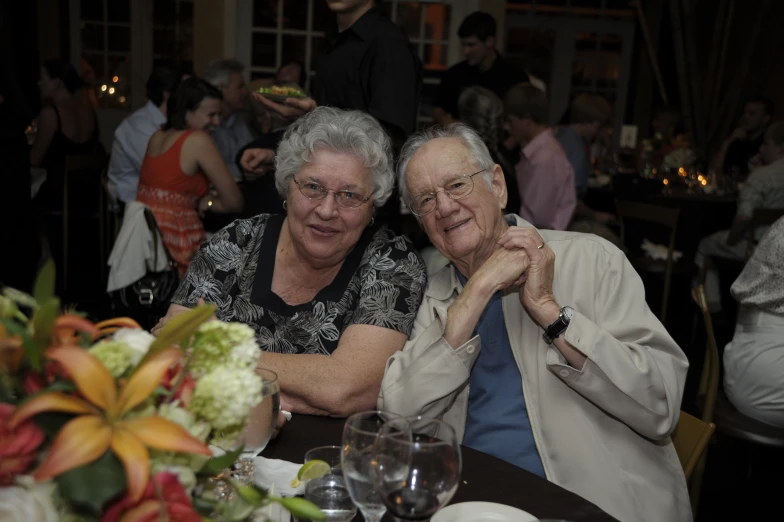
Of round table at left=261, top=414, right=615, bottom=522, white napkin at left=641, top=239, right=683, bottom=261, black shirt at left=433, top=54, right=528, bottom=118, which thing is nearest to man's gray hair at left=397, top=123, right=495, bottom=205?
round table at left=261, top=414, right=615, bottom=522

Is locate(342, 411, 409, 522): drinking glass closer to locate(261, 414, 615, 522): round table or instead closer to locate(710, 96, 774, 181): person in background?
locate(261, 414, 615, 522): round table

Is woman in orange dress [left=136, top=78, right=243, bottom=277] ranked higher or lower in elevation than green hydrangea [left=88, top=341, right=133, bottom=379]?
lower

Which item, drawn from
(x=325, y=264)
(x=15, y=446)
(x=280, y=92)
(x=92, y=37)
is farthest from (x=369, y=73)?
(x=92, y=37)

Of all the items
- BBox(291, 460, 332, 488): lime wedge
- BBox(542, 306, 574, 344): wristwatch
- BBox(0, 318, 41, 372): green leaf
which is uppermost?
BBox(0, 318, 41, 372): green leaf

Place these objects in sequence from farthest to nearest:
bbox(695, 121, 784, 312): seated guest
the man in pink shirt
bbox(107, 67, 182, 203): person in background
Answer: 1. bbox(695, 121, 784, 312): seated guest
2. bbox(107, 67, 182, 203): person in background
3. the man in pink shirt

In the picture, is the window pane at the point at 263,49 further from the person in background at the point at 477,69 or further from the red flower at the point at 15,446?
the red flower at the point at 15,446

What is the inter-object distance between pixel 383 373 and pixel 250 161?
48.0 inches

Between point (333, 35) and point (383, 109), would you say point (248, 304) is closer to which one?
point (383, 109)

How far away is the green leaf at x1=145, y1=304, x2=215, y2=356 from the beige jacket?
95 centimetres

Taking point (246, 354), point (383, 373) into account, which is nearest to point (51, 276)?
point (246, 354)

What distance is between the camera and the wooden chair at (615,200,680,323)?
4.81 meters

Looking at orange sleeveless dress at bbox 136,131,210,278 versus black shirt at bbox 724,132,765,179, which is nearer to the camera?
orange sleeveless dress at bbox 136,131,210,278

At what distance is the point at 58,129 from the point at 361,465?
244 inches

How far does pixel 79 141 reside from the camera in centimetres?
673
